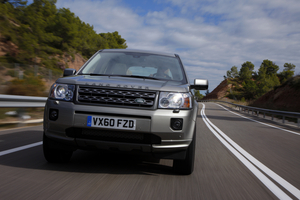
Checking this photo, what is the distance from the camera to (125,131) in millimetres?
3297

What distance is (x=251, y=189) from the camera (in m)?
3.48

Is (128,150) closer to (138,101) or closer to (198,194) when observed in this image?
(138,101)

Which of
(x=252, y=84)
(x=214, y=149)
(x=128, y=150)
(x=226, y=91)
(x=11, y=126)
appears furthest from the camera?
(x=226, y=91)

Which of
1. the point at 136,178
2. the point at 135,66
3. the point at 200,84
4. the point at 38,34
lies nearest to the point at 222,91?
the point at 38,34

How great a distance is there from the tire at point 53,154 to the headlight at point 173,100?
1.60m

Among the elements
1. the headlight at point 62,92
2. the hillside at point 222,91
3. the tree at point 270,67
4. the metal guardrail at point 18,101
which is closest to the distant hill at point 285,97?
the metal guardrail at point 18,101

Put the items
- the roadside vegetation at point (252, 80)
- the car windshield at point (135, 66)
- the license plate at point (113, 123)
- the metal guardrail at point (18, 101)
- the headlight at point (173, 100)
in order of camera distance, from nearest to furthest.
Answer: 1. the license plate at point (113, 123)
2. the headlight at point (173, 100)
3. the car windshield at point (135, 66)
4. the metal guardrail at point (18, 101)
5. the roadside vegetation at point (252, 80)

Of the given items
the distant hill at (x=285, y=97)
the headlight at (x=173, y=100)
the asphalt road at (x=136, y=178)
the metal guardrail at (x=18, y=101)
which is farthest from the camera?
the distant hill at (x=285, y=97)

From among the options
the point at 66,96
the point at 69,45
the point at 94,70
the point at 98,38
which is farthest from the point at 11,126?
the point at 98,38

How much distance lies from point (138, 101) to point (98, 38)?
1954 inches

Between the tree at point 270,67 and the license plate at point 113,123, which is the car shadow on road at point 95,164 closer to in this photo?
the license plate at point 113,123

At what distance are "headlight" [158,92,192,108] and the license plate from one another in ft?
1.39

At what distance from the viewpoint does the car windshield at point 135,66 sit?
14.8 feet

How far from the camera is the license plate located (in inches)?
130
